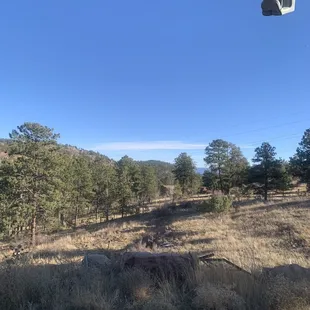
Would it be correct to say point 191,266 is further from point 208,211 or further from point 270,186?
point 270,186

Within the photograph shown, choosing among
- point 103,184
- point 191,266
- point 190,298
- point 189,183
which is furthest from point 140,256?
point 189,183

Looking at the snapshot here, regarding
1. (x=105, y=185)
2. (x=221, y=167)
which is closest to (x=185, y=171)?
(x=221, y=167)

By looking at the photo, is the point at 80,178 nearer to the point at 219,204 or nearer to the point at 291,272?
the point at 219,204

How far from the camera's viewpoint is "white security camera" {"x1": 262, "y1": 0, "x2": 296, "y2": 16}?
241cm

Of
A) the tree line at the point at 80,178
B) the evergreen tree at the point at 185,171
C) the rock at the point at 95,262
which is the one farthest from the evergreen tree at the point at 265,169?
the rock at the point at 95,262

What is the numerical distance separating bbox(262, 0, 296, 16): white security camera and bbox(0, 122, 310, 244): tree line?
87.4 ft

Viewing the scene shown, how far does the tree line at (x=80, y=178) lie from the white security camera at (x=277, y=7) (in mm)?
26650

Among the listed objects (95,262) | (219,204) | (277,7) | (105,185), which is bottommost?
(219,204)

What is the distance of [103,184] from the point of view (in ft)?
167

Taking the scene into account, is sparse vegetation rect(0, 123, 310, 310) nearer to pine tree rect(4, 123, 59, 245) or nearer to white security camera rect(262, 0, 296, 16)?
pine tree rect(4, 123, 59, 245)

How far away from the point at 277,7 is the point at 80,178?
145 ft

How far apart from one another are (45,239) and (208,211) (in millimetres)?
16671

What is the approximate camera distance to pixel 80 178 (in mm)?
44719

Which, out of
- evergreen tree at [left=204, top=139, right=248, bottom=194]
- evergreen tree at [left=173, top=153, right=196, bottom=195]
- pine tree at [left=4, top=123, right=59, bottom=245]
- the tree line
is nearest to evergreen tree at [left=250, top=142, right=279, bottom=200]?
the tree line
